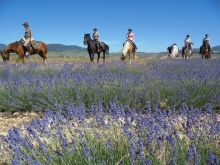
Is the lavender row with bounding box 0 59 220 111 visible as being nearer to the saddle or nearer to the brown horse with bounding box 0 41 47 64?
Answer: the saddle

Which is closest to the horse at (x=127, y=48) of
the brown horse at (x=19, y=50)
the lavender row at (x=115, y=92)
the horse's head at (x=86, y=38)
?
the horse's head at (x=86, y=38)

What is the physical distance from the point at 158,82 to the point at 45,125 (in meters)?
2.62

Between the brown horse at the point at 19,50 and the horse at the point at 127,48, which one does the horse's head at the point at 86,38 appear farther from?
the horse at the point at 127,48

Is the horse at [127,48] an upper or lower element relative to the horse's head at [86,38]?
lower

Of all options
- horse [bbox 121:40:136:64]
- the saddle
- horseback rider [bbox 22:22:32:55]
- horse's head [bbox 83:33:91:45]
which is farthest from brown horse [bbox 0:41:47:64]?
horse [bbox 121:40:136:64]

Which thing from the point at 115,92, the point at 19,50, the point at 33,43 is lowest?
the point at 115,92

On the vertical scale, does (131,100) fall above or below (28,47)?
below

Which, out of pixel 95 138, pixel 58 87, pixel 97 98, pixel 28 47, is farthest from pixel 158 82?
pixel 28 47

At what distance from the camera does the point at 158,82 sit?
400 centimetres

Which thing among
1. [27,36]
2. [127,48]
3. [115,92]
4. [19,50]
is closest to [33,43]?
[27,36]

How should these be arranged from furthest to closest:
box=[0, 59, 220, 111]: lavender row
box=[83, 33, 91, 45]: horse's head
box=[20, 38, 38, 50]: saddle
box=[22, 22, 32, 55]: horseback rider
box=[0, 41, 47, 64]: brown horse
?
box=[83, 33, 91, 45]: horse's head < box=[0, 41, 47, 64]: brown horse < box=[20, 38, 38, 50]: saddle < box=[22, 22, 32, 55]: horseback rider < box=[0, 59, 220, 111]: lavender row

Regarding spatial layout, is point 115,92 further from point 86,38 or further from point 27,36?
point 86,38

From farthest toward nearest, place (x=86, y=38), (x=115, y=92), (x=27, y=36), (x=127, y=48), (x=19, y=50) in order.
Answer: (x=86, y=38) < (x=19, y=50) < (x=127, y=48) < (x=27, y=36) < (x=115, y=92)

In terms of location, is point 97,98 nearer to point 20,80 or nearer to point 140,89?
point 140,89
